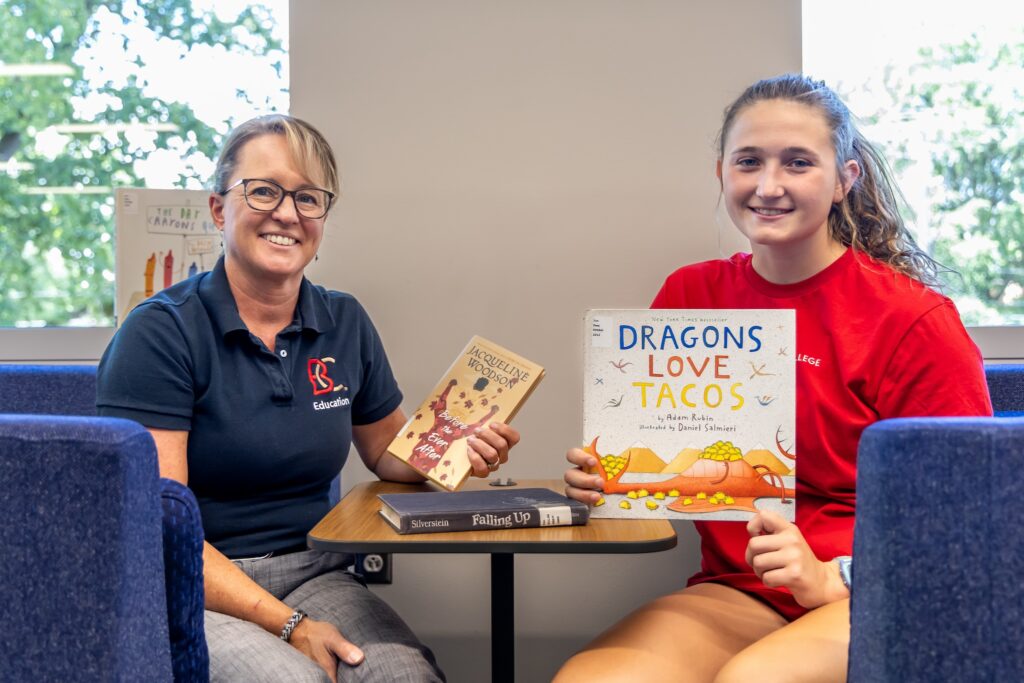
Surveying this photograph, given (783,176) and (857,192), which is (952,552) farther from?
(857,192)

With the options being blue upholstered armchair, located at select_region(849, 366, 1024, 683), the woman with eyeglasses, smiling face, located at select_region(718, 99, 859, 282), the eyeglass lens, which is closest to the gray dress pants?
the woman with eyeglasses

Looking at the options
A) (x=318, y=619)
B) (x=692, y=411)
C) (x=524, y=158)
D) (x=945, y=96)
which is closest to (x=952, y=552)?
(x=692, y=411)

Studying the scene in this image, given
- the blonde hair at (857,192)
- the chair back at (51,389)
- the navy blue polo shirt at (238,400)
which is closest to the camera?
the navy blue polo shirt at (238,400)

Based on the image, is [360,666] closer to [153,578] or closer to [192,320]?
[153,578]

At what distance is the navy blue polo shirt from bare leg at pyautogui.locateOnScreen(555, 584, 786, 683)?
66 cm

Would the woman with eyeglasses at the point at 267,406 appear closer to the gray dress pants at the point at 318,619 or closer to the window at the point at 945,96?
the gray dress pants at the point at 318,619

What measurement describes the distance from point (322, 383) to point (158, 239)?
3.06 ft

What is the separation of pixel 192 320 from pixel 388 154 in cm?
91

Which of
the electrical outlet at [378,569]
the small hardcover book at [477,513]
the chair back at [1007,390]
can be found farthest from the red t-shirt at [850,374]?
the electrical outlet at [378,569]

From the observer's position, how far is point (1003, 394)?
2174 millimetres

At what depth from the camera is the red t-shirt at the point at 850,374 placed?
1645 mm

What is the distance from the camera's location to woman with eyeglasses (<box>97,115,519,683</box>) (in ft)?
5.39

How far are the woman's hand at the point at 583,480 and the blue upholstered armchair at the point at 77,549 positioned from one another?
0.72m

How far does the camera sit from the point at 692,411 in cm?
159
